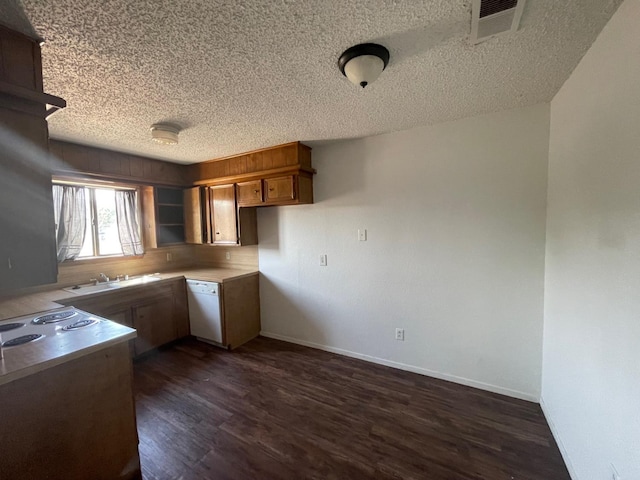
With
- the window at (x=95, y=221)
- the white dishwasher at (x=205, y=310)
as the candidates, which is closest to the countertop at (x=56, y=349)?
the white dishwasher at (x=205, y=310)

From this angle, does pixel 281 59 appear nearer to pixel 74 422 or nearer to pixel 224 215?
pixel 74 422

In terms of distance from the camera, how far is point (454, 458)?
63.0 inches

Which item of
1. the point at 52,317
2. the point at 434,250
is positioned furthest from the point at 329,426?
the point at 52,317

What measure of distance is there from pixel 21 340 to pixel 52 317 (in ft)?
1.36

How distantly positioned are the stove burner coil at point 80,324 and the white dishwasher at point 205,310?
1381 millimetres

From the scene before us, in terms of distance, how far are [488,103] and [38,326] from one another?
3477mm

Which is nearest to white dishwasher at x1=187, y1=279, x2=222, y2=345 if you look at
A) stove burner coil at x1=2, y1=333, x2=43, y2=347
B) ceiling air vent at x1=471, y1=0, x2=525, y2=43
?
stove burner coil at x1=2, y1=333, x2=43, y2=347

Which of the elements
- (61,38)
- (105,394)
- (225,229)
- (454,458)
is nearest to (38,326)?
(105,394)

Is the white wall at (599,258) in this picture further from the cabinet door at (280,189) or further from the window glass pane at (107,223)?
the window glass pane at (107,223)

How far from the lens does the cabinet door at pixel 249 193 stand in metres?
3.00

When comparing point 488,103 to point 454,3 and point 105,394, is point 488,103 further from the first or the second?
point 105,394

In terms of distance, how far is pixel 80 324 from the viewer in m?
1.55

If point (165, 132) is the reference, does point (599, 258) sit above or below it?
below

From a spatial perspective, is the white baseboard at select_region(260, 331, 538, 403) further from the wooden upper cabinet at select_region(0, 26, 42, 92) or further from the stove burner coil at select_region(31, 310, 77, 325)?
the wooden upper cabinet at select_region(0, 26, 42, 92)
